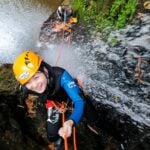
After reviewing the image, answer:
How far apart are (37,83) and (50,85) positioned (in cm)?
22

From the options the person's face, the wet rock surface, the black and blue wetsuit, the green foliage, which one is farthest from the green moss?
the person's face

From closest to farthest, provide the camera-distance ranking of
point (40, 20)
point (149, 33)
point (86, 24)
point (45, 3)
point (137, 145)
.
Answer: point (137, 145)
point (149, 33)
point (86, 24)
point (40, 20)
point (45, 3)

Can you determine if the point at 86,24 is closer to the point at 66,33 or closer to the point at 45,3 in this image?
the point at 66,33

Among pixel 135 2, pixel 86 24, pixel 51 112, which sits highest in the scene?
pixel 135 2

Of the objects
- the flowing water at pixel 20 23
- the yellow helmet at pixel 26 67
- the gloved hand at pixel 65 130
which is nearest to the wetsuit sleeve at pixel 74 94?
the gloved hand at pixel 65 130

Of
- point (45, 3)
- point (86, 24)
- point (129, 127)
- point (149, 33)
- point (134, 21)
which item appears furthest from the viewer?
point (45, 3)

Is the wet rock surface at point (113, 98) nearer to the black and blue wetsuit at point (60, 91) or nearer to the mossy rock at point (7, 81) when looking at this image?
the mossy rock at point (7, 81)

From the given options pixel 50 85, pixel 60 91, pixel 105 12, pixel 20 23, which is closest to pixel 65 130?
pixel 50 85

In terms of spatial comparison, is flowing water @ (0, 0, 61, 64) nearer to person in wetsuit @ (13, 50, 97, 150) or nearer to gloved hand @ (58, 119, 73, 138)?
person in wetsuit @ (13, 50, 97, 150)

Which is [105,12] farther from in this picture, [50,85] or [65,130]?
[65,130]

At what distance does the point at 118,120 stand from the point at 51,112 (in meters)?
1.12

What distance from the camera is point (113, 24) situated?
7695mm

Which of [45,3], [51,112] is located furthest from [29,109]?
[45,3]

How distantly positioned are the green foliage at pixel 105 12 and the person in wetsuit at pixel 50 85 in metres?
3.22
